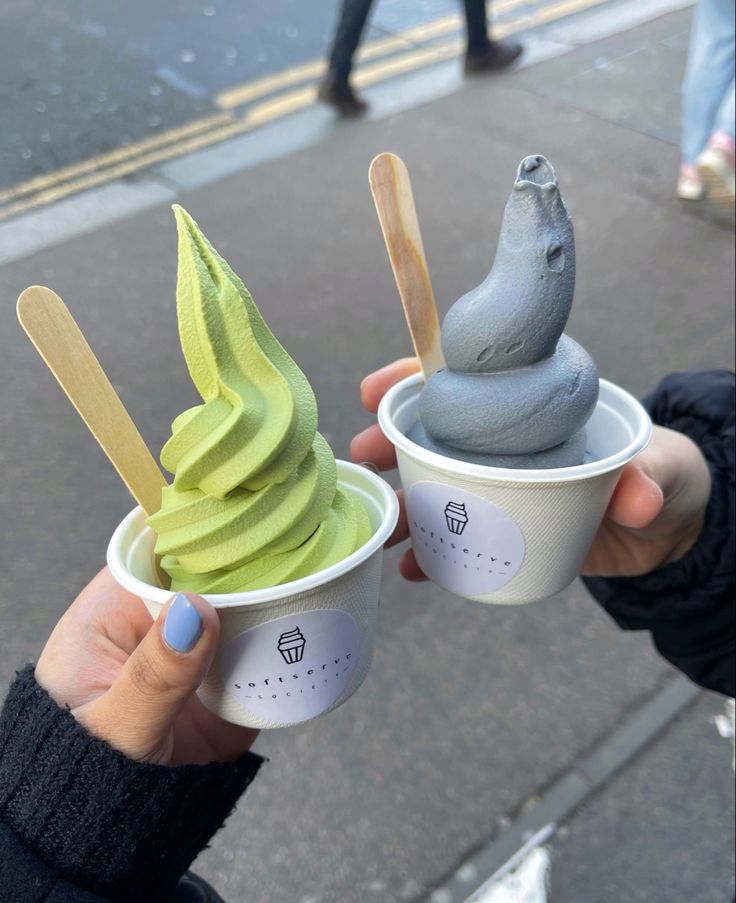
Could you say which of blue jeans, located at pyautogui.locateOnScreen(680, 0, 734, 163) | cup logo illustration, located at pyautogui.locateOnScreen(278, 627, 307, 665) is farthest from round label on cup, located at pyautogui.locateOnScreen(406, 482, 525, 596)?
blue jeans, located at pyautogui.locateOnScreen(680, 0, 734, 163)

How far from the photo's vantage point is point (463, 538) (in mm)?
1655

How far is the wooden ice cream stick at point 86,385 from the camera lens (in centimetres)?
129

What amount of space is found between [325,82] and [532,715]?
520cm

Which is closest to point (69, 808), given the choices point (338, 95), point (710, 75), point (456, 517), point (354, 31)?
point (456, 517)

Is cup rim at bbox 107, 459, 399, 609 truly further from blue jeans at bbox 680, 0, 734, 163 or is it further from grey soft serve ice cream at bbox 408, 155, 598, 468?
blue jeans at bbox 680, 0, 734, 163

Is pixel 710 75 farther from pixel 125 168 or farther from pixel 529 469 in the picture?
pixel 529 469

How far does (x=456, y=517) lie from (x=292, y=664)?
0.40 m

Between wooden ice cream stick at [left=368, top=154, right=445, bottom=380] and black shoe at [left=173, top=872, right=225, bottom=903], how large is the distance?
103 centimetres

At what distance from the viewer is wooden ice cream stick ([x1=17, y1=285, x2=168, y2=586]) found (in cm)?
129

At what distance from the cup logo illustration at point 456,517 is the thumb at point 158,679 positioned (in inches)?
20.2

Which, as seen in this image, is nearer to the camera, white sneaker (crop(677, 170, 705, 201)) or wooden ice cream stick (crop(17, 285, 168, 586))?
wooden ice cream stick (crop(17, 285, 168, 586))

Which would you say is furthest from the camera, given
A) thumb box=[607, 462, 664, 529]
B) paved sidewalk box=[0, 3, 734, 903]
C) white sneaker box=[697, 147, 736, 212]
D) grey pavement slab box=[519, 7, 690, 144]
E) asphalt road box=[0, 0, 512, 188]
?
grey pavement slab box=[519, 7, 690, 144]

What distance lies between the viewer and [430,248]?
194 inches

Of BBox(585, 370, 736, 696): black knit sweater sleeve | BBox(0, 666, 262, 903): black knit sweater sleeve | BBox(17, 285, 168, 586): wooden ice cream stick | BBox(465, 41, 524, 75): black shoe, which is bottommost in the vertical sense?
BBox(465, 41, 524, 75): black shoe
